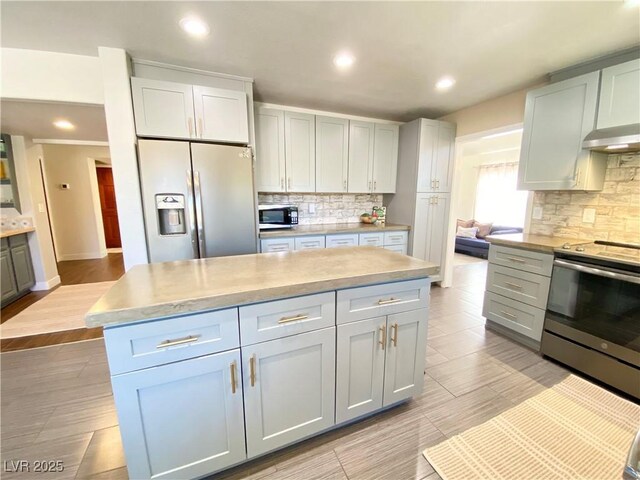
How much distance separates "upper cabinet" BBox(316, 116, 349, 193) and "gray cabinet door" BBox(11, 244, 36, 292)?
13.7 ft

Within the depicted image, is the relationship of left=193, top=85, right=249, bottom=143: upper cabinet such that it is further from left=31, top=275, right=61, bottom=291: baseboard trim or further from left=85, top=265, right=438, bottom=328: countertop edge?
left=31, top=275, right=61, bottom=291: baseboard trim

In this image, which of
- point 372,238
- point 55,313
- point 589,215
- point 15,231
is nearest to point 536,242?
point 589,215

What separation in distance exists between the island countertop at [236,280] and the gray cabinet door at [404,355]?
272 millimetres

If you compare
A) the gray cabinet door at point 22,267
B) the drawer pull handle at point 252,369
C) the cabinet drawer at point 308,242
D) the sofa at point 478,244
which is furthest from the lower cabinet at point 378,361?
the sofa at point 478,244

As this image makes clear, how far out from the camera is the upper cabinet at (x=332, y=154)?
3.50 meters

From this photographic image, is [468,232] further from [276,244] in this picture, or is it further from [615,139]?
[276,244]

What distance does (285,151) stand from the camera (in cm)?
334

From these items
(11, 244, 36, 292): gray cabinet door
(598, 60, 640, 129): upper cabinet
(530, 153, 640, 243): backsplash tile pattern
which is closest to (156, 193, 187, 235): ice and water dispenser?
(11, 244, 36, 292): gray cabinet door

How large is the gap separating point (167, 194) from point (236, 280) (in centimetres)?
155

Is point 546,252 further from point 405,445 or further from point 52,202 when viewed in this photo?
point 52,202

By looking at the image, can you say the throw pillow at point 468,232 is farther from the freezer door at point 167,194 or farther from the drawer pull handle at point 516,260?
the freezer door at point 167,194

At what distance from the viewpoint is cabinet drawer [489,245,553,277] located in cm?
222

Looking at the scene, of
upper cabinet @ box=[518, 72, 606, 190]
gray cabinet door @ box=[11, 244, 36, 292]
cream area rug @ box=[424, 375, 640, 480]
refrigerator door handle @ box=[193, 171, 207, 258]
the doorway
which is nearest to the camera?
cream area rug @ box=[424, 375, 640, 480]

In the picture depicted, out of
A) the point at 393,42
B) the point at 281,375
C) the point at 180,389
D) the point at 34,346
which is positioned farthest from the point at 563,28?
the point at 34,346
